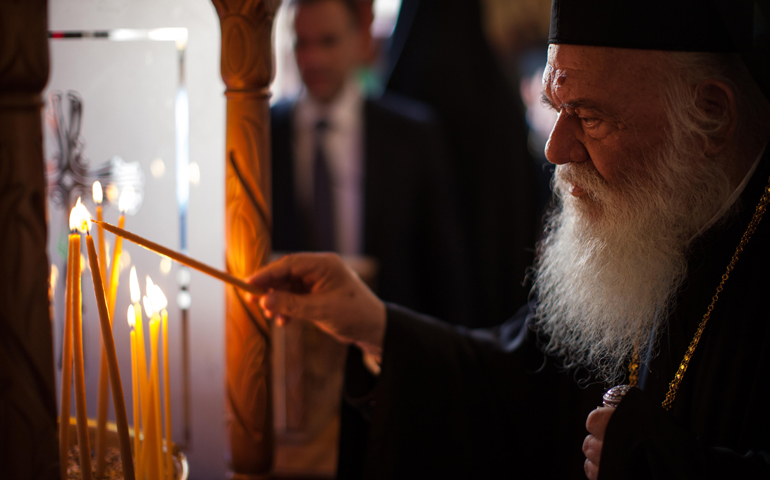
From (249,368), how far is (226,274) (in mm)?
182

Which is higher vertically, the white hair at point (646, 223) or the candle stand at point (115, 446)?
the white hair at point (646, 223)

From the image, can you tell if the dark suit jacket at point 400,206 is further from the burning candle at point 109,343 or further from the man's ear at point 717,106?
the burning candle at point 109,343

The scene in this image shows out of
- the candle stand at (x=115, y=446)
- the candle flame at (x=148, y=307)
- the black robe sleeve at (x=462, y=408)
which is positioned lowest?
the black robe sleeve at (x=462, y=408)

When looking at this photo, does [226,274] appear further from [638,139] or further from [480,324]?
[480,324]

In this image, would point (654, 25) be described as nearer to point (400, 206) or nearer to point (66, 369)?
point (66, 369)

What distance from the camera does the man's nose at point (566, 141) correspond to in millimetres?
1067

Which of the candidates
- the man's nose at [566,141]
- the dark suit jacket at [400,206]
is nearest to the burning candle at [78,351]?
the man's nose at [566,141]

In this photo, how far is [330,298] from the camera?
1.22m

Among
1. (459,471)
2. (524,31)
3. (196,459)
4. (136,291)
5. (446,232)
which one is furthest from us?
(524,31)

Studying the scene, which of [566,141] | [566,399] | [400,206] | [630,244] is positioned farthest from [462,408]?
[400,206]

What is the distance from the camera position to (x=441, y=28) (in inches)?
133

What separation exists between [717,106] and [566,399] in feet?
2.11

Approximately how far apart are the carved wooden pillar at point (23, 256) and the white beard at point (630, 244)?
2.84ft

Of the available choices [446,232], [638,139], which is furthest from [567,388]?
[446,232]
